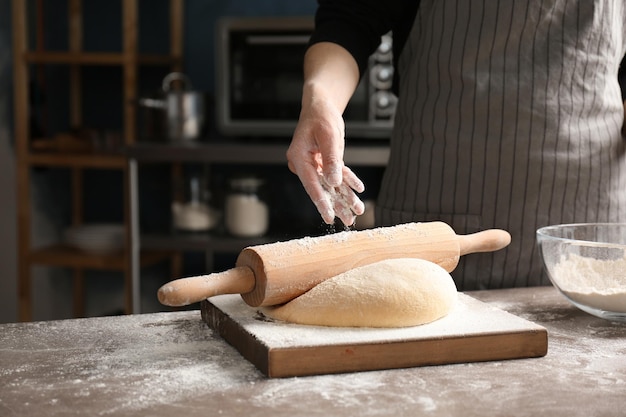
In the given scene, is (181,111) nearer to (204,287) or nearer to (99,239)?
(99,239)

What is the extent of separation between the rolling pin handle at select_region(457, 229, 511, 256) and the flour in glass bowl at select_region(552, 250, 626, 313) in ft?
0.36

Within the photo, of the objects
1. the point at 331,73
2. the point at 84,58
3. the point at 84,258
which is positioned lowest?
the point at 84,258

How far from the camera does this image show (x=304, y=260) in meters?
0.89

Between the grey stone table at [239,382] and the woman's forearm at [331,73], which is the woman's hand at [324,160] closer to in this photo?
the woman's forearm at [331,73]

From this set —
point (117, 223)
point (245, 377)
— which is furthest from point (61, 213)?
point (245, 377)

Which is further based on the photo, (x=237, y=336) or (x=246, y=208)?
(x=246, y=208)

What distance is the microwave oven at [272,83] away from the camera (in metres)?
2.47

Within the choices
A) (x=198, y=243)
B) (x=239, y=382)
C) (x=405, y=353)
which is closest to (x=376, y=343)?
(x=405, y=353)

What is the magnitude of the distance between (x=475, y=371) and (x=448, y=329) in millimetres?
58

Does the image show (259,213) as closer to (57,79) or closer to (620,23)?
(57,79)


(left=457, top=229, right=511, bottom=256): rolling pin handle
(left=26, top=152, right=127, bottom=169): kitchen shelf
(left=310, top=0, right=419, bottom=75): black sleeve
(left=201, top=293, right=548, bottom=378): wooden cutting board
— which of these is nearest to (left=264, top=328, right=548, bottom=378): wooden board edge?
(left=201, top=293, right=548, bottom=378): wooden cutting board

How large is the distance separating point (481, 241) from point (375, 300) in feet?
0.97

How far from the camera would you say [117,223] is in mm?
3131

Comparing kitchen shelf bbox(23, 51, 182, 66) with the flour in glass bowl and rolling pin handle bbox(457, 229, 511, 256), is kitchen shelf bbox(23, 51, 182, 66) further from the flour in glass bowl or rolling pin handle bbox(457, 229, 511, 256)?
the flour in glass bowl
